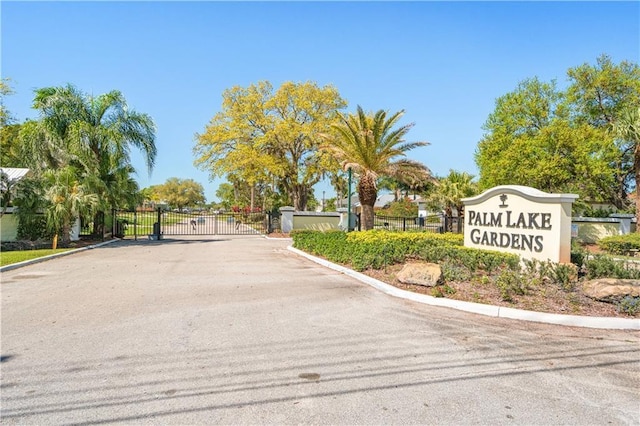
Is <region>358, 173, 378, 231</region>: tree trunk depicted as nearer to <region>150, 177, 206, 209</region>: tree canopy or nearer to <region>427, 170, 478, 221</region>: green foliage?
<region>427, 170, 478, 221</region>: green foliage

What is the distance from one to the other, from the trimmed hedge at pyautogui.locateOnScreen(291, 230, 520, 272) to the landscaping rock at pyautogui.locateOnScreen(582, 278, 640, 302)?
1.98m

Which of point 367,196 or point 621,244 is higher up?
point 367,196

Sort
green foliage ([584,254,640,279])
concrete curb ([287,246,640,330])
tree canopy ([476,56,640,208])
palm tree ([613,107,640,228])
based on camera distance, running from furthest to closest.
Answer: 1. tree canopy ([476,56,640,208])
2. palm tree ([613,107,640,228])
3. green foliage ([584,254,640,279])
4. concrete curb ([287,246,640,330])

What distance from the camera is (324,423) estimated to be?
3.16 metres

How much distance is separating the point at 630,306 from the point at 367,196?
39.7ft

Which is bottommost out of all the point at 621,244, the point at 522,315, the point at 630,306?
the point at 522,315

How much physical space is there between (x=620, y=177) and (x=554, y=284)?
83.0 ft

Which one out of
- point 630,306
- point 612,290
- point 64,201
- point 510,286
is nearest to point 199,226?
point 64,201

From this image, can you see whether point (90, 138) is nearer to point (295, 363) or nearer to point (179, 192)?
point (295, 363)

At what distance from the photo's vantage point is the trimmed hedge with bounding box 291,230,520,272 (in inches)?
356

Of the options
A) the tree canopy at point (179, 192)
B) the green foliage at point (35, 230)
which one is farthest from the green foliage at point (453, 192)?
the tree canopy at point (179, 192)

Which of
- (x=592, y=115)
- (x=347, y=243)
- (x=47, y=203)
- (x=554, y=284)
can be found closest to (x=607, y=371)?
(x=554, y=284)

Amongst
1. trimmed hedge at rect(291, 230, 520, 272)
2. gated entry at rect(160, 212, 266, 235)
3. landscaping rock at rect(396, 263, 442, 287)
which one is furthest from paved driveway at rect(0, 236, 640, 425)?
gated entry at rect(160, 212, 266, 235)

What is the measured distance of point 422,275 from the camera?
801 centimetres
